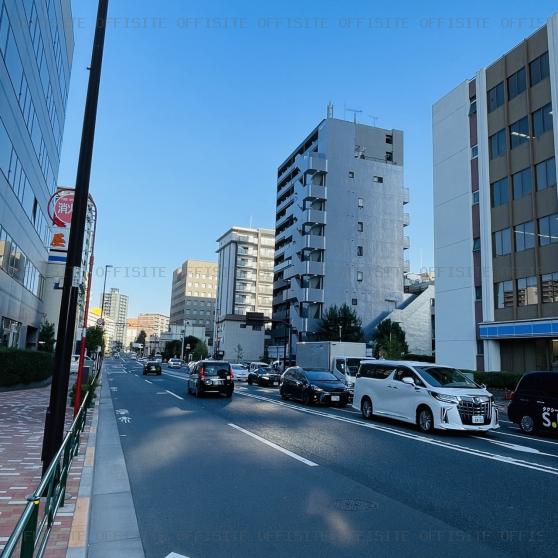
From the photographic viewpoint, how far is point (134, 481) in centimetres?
768

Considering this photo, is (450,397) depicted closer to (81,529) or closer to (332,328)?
(81,529)

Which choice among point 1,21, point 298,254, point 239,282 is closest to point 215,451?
point 1,21

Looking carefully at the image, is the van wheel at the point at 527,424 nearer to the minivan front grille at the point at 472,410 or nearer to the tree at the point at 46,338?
the minivan front grille at the point at 472,410

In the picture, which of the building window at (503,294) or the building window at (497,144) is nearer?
the building window at (503,294)

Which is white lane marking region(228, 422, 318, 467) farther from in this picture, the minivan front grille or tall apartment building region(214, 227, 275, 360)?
tall apartment building region(214, 227, 275, 360)

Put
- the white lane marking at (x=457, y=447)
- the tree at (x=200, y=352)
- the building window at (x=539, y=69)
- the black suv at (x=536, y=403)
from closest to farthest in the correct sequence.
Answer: the white lane marking at (x=457, y=447) → the black suv at (x=536, y=403) → the building window at (x=539, y=69) → the tree at (x=200, y=352)

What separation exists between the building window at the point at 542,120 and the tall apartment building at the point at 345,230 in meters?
35.4

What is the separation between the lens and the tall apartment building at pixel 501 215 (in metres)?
29.5

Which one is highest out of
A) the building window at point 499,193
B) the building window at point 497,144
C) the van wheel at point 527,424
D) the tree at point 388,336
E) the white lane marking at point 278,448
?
the building window at point 497,144

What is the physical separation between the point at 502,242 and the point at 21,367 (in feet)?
97.1

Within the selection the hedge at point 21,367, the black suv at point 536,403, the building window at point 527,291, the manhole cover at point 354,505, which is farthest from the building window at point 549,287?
the hedge at point 21,367

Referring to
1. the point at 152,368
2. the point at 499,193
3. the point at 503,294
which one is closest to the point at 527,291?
the point at 503,294

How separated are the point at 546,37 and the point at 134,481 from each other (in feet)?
113

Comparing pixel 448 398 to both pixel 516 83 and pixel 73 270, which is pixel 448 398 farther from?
pixel 516 83
